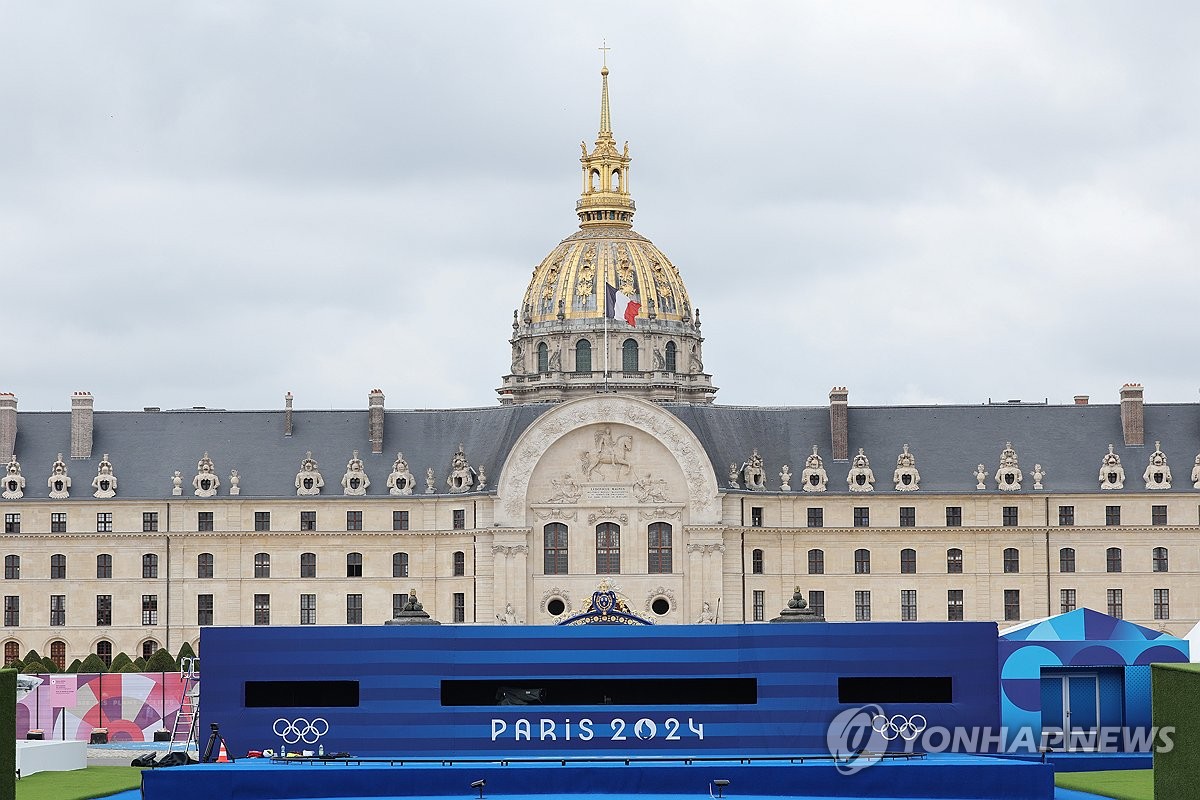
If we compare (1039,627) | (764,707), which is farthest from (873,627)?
(1039,627)

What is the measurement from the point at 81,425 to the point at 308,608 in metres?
14.0

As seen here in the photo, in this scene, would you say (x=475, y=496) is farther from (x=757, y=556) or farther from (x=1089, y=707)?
(x=1089, y=707)

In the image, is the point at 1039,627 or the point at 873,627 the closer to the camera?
the point at 873,627

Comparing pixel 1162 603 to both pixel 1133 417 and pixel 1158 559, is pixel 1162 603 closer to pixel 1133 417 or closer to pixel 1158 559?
pixel 1158 559

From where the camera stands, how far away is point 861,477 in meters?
114

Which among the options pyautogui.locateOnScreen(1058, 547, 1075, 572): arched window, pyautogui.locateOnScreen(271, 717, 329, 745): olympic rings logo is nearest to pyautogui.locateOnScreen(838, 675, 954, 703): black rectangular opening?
pyautogui.locateOnScreen(271, 717, 329, 745): olympic rings logo

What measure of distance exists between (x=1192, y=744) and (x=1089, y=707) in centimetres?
1400

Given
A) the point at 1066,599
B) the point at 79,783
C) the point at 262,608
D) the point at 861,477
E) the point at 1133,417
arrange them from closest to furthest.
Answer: the point at 79,783 < the point at 1066,599 < the point at 262,608 < the point at 861,477 < the point at 1133,417

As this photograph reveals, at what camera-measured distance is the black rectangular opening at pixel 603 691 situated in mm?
55375

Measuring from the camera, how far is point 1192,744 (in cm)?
4578

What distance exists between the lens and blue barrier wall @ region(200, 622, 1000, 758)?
5503cm

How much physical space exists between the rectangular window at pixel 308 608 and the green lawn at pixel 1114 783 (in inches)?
2349

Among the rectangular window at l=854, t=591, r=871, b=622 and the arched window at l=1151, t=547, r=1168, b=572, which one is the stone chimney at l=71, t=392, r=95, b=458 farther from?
the arched window at l=1151, t=547, r=1168, b=572
